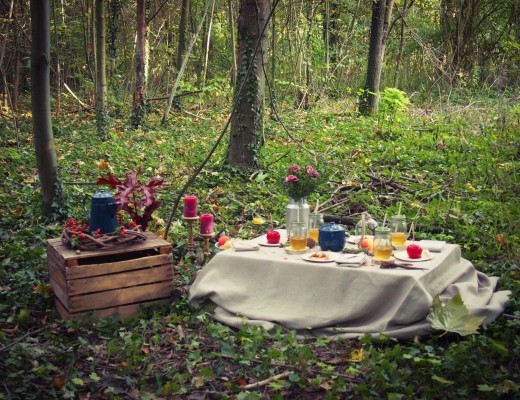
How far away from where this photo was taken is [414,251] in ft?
12.2

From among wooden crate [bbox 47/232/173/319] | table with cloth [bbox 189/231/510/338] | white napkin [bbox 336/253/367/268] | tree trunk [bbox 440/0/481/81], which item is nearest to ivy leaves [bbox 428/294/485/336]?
table with cloth [bbox 189/231/510/338]

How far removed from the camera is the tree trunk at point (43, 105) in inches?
211

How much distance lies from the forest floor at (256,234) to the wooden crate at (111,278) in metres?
0.10

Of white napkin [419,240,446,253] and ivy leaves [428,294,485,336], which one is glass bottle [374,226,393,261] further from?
white napkin [419,240,446,253]

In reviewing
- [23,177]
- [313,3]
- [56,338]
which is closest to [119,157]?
[23,177]

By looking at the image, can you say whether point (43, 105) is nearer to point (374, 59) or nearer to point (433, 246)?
point (433, 246)

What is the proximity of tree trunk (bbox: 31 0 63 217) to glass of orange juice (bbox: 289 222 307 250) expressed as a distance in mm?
2724

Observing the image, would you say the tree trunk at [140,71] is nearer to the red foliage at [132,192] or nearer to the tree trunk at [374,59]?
the tree trunk at [374,59]

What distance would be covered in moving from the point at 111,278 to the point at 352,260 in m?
1.56

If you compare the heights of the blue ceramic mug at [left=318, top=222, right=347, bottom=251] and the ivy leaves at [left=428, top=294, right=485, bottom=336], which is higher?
the blue ceramic mug at [left=318, top=222, right=347, bottom=251]

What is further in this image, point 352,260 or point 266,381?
point 352,260

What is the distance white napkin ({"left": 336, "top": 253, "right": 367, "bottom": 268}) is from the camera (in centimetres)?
362

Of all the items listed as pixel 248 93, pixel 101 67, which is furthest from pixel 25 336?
pixel 101 67

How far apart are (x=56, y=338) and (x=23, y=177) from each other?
13.0 feet
